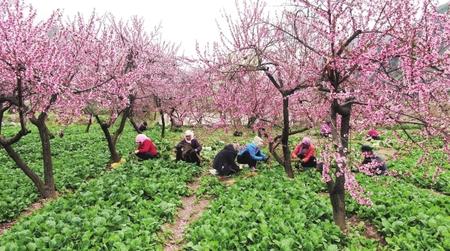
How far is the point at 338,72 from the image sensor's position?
308 inches

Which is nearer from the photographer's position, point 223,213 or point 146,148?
point 223,213

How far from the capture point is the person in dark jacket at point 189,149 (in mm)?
14781

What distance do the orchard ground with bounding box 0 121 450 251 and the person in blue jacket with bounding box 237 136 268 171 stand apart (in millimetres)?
451

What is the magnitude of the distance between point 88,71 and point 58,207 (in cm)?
768

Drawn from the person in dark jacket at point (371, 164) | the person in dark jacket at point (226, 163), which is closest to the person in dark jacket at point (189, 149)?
the person in dark jacket at point (226, 163)

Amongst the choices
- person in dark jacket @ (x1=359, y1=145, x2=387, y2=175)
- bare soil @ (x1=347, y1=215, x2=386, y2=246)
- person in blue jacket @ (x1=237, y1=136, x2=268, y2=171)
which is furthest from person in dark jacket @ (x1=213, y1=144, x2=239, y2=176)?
bare soil @ (x1=347, y1=215, x2=386, y2=246)

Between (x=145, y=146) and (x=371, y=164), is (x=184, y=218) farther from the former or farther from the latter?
(x=145, y=146)

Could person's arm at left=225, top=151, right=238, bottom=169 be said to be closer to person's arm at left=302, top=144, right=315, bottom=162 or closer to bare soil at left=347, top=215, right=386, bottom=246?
person's arm at left=302, top=144, right=315, bottom=162

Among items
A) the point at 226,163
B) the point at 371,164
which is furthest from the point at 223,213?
the point at 226,163

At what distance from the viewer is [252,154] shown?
44.7 feet

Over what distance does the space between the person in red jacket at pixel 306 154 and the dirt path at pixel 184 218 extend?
4485mm

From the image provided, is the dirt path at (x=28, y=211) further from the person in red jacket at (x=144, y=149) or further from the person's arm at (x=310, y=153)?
the person's arm at (x=310, y=153)

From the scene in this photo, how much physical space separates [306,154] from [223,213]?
6304 mm

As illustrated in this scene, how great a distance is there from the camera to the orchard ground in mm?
7066
